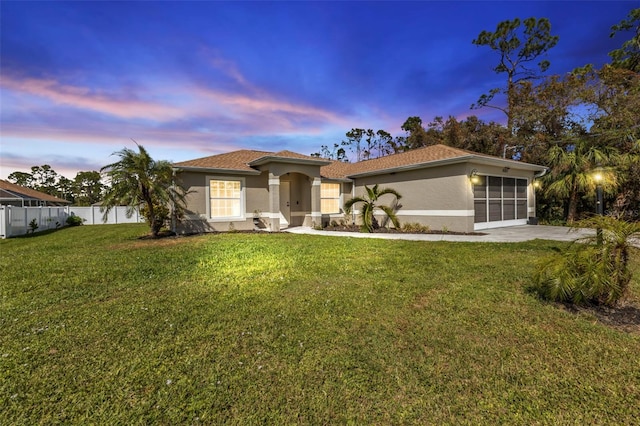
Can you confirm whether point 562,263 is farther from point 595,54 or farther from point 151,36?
point 595,54

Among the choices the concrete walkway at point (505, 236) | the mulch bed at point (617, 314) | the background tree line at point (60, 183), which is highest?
the background tree line at point (60, 183)

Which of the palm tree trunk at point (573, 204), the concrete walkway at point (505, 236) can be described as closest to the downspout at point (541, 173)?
the palm tree trunk at point (573, 204)

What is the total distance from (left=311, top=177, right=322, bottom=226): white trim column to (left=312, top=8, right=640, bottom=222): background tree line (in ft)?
38.5

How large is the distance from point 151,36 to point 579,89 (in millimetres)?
23094

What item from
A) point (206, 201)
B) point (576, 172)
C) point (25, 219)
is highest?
point (576, 172)

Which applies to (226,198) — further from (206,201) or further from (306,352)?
(306,352)

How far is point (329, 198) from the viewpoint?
55.4 ft

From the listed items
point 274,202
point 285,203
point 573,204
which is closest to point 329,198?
point 285,203

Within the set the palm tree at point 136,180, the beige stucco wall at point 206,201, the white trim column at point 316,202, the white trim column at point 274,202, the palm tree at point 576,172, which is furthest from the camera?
the white trim column at point 316,202

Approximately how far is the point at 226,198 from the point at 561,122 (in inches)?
865

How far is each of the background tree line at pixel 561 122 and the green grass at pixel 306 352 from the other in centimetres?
1156

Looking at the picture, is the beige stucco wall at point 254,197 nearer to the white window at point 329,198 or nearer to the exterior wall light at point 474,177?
the white window at point 329,198

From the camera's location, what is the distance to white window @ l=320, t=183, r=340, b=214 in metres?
16.6

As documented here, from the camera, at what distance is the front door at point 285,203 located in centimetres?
1594
